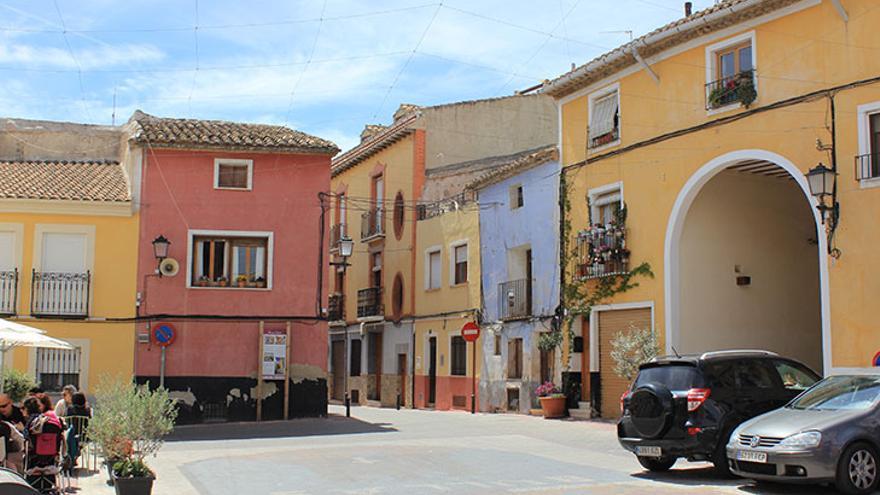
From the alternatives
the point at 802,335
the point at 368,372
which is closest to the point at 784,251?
the point at 802,335

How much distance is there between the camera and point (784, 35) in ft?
63.5

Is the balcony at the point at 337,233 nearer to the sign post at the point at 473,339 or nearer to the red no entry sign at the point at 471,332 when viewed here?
the sign post at the point at 473,339

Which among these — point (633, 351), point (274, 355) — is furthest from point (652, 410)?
point (274, 355)

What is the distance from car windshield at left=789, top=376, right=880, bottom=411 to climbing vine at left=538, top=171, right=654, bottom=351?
36.3 ft

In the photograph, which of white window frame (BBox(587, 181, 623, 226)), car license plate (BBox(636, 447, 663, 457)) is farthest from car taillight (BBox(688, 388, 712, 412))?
white window frame (BBox(587, 181, 623, 226))

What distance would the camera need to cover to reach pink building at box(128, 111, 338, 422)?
2467cm

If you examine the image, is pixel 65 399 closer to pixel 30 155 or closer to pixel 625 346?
pixel 625 346

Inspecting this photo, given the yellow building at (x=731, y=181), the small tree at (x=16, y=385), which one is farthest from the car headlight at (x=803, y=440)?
the small tree at (x=16, y=385)

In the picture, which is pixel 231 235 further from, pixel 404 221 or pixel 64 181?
pixel 404 221

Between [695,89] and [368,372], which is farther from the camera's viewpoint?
[368,372]

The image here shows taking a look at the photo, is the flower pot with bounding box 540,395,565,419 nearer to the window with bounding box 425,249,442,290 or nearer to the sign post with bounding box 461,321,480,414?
the sign post with bounding box 461,321,480,414

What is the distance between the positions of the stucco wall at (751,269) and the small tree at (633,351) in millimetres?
791

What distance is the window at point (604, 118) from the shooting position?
24.0 meters

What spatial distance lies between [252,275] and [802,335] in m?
13.8
